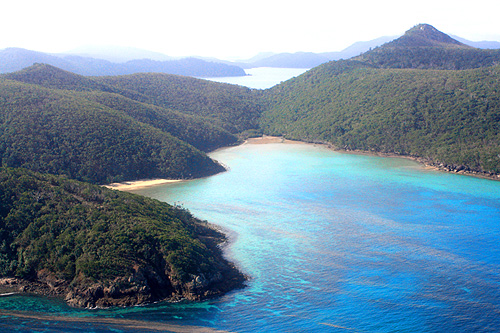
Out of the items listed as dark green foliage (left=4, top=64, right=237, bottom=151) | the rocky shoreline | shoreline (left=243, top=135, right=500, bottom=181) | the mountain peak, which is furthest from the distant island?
the mountain peak

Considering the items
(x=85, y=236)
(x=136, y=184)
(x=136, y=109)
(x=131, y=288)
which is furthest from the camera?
(x=136, y=109)

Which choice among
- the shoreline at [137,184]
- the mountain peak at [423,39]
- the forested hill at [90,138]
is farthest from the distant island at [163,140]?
the shoreline at [137,184]

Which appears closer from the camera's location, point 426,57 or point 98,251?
point 98,251

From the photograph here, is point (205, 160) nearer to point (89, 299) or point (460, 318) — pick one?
point (89, 299)

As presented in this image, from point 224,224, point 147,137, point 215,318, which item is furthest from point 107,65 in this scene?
point 215,318

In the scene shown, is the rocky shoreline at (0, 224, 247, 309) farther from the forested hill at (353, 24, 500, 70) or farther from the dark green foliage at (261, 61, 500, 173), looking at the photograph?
the forested hill at (353, 24, 500, 70)

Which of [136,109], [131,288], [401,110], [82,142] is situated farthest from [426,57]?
[131,288]

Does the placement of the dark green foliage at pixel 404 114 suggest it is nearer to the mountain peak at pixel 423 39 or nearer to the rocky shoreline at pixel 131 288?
the mountain peak at pixel 423 39

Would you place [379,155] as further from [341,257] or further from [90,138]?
[90,138]
